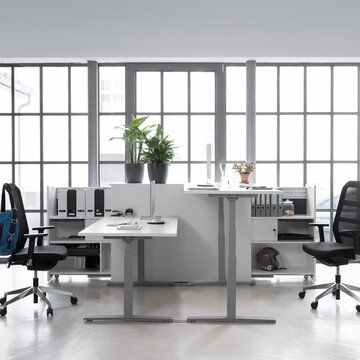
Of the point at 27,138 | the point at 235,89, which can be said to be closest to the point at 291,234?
the point at 235,89

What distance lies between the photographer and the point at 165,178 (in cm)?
552

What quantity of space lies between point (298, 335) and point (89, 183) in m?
3.32

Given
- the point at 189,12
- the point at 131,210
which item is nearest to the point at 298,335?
the point at 131,210

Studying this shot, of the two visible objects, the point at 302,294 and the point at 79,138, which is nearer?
the point at 302,294

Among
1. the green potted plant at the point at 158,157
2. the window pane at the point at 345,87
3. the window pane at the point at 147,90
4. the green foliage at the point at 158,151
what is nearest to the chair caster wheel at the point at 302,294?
the green potted plant at the point at 158,157

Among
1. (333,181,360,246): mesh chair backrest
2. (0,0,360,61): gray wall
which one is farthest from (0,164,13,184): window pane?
(333,181,360,246): mesh chair backrest

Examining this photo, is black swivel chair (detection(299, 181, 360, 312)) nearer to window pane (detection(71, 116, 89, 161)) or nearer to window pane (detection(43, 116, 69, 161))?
window pane (detection(71, 116, 89, 161))

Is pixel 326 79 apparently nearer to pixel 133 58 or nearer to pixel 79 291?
pixel 133 58

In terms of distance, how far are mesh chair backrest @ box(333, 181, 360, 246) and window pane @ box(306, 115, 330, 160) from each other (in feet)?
5.60

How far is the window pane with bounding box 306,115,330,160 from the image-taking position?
638 cm

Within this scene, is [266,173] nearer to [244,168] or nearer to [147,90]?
[244,168]

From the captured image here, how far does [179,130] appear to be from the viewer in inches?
251

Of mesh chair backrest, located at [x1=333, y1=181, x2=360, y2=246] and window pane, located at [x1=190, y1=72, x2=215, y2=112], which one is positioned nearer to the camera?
mesh chair backrest, located at [x1=333, y1=181, x2=360, y2=246]

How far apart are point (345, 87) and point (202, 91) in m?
1.76
